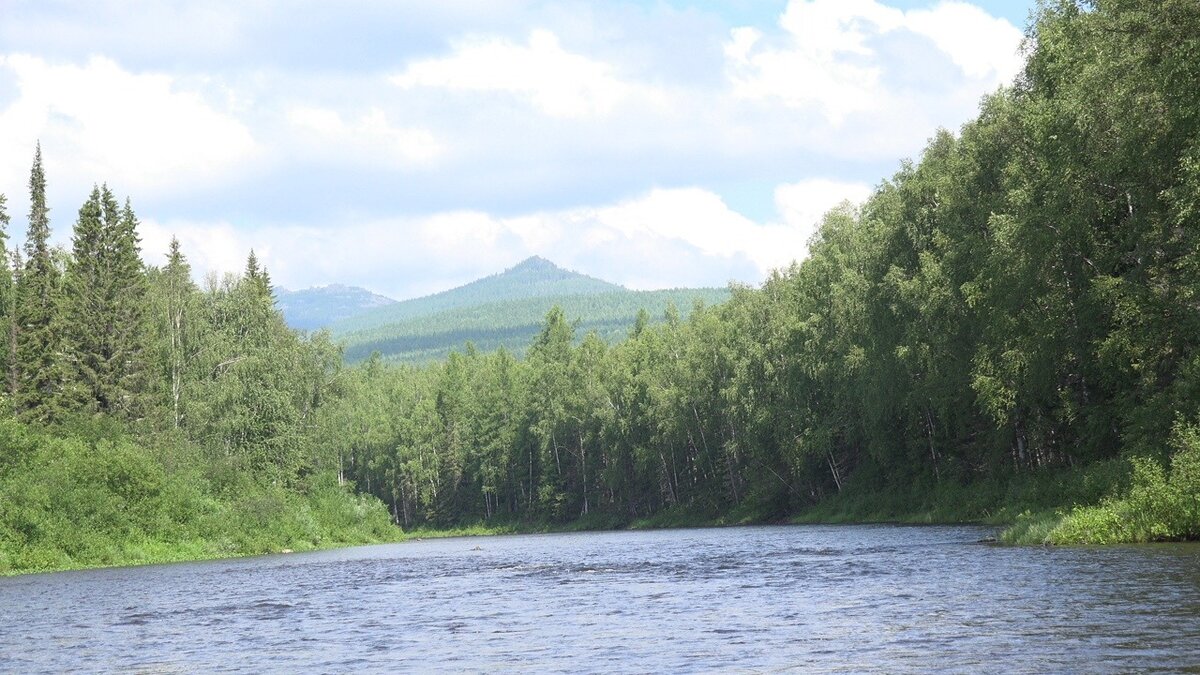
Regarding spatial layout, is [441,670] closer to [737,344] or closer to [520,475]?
[737,344]

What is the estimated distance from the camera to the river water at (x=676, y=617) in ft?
65.6

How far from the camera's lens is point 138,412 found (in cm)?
7600

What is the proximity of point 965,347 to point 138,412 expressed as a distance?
47723 millimetres

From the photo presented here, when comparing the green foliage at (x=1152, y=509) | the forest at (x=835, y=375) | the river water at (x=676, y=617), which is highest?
the forest at (x=835, y=375)

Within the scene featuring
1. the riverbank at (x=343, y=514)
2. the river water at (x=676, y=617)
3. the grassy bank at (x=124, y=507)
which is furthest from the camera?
the grassy bank at (x=124, y=507)

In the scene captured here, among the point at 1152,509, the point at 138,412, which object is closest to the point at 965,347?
the point at 1152,509

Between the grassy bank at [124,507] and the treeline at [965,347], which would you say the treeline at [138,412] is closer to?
the grassy bank at [124,507]

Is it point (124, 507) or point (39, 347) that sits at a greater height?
point (39, 347)

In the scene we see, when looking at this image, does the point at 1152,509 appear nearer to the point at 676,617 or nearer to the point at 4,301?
the point at 676,617

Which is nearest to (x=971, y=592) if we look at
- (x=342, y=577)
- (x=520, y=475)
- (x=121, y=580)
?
(x=342, y=577)

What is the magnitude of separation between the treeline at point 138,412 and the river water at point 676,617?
644 inches

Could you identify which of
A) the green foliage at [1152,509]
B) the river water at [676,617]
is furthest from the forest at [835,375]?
the river water at [676,617]

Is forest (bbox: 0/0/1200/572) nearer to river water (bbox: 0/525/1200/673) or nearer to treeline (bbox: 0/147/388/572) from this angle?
treeline (bbox: 0/147/388/572)

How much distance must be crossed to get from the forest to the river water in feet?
26.0
